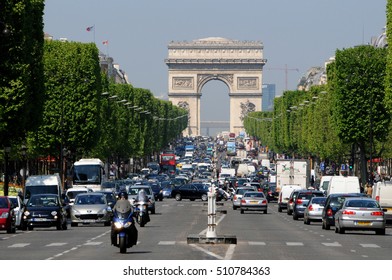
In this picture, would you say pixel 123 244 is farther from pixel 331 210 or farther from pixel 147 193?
pixel 147 193

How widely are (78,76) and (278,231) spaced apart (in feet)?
188

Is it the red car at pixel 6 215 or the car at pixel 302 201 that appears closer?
the red car at pixel 6 215

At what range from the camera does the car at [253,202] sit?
3521 inches

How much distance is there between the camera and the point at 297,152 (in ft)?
611

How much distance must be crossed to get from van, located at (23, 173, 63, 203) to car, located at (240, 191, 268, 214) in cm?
1759

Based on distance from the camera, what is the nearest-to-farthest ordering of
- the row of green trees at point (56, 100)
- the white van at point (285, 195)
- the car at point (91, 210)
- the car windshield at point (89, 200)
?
the car at point (91, 210) → the car windshield at point (89, 200) → the row of green trees at point (56, 100) → the white van at point (285, 195)

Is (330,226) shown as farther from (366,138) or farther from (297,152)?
(297,152)

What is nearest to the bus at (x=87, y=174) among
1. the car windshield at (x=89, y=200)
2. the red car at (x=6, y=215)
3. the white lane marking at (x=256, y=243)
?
the car windshield at (x=89, y=200)

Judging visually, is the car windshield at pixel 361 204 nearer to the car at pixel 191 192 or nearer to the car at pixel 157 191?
the car at pixel 157 191

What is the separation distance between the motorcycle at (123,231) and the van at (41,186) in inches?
1379

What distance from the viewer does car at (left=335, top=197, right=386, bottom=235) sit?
55.5m

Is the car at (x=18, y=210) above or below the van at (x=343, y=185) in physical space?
below

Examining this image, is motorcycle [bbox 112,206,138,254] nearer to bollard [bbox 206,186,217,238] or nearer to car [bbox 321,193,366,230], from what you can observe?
bollard [bbox 206,186,217,238]
